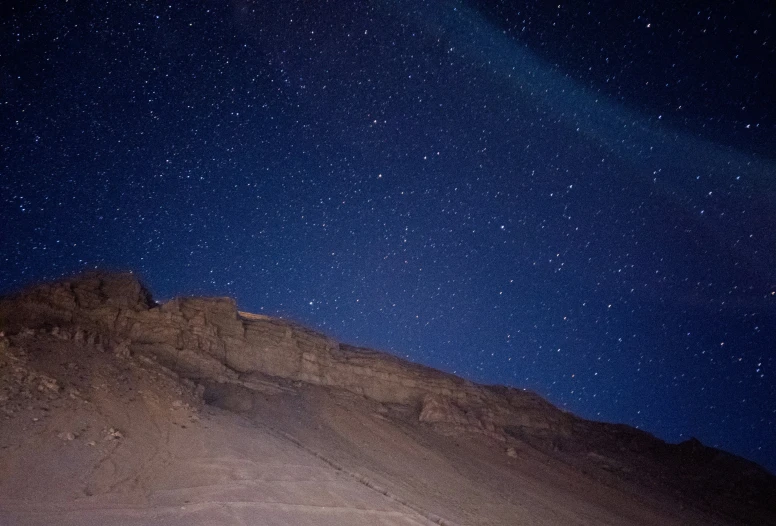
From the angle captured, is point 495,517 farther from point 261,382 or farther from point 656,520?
point 261,382

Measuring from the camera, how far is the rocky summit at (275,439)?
1012 centimetres

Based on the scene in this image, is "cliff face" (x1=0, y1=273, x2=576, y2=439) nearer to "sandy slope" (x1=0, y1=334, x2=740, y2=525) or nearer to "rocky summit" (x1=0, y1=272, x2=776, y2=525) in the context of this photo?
"rocky summit" (x1=0, y1=272, x2=776, y2=525)

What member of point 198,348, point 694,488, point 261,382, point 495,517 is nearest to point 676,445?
point 694,488

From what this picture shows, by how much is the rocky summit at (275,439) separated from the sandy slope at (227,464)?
2.5 inches

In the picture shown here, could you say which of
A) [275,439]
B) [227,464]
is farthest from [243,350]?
[227,464]

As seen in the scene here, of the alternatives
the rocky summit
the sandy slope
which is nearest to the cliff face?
the rocky summit

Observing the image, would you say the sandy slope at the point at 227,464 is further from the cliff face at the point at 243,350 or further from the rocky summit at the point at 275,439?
the cliff face at the point at 243,350

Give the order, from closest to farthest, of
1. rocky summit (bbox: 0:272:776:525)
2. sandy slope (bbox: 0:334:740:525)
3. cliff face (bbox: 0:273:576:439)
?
sandy slope (bbox: 0:334:740:525), rocky summit (bbox: 0:272:776:525), cliff face (bbox: 0:273:576:439)

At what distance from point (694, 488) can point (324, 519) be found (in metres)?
28.3

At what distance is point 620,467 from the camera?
28.5 meters

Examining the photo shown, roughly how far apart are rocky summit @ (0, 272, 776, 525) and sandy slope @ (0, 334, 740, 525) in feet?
0.21

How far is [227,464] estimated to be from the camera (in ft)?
40.1

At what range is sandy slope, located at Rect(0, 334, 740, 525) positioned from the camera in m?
9.32

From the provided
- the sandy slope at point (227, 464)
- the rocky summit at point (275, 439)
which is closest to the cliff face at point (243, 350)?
the rocky summit at point (275, 439)
